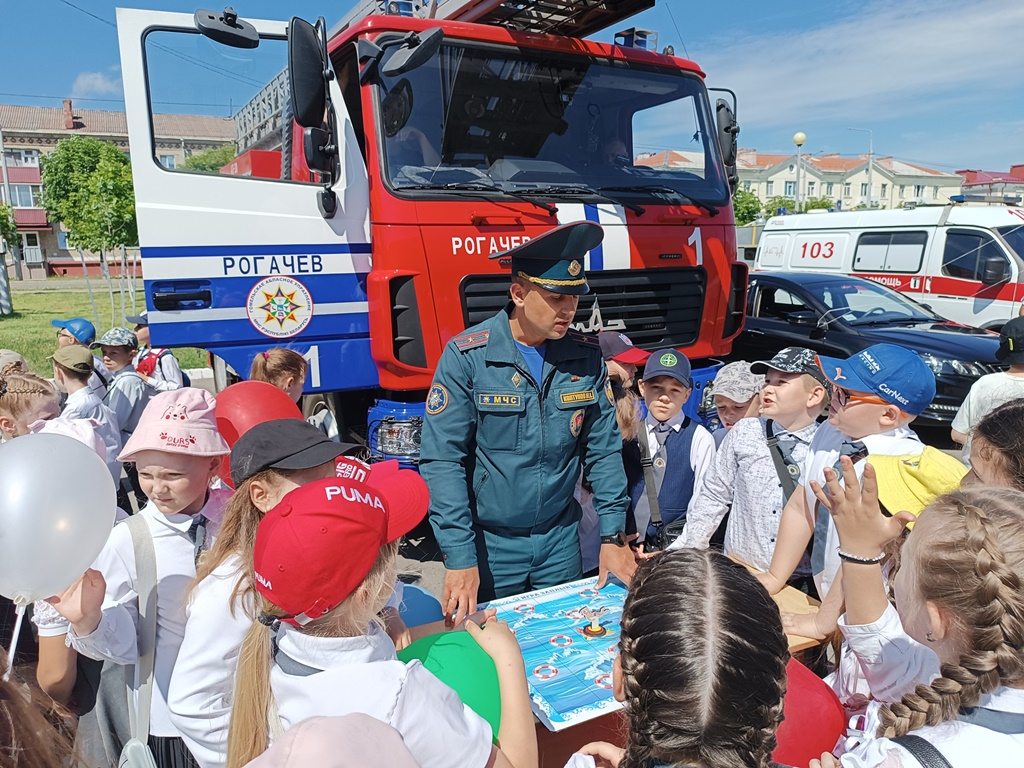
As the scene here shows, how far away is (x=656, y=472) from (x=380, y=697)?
226 cm

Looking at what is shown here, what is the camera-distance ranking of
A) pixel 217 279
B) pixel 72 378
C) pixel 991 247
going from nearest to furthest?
pixel 217 279, pixel 72 378, pixel 991 247

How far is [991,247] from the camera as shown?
31.8 feet

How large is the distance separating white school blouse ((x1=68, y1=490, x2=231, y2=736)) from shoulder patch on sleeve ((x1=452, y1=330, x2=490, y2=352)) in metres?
1.13

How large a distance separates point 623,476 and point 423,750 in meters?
1.59

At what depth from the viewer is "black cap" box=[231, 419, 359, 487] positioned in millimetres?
1889

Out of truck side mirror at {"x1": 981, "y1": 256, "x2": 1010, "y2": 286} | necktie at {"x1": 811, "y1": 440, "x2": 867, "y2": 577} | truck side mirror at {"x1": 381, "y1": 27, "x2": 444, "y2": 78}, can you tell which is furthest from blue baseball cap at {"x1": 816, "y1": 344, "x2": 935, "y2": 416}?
truck side mirror at {"x1": 981, "y1": 256, "x2": 1010, "y2": 286}

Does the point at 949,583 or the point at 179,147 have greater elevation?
the point at 179,147

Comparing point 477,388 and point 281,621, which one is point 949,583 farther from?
point 477,388

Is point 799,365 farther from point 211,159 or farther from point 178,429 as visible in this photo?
point 211,159

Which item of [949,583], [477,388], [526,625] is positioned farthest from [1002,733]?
[477,388]

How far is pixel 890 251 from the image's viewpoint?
36.1ft

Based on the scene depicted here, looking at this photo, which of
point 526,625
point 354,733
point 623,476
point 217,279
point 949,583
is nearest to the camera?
point 354,733

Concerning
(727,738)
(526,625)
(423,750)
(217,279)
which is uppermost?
(217,279)

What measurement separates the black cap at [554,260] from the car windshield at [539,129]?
147 cm
